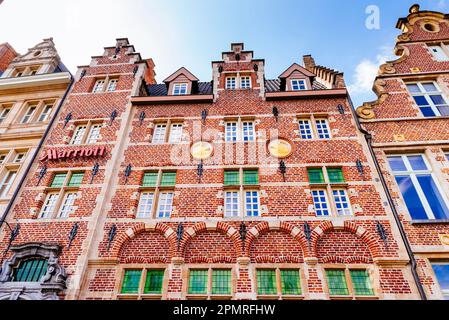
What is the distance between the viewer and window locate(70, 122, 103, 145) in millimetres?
10430

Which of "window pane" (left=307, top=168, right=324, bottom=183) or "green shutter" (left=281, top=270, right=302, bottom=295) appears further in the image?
"window pane" (left=307, top=168, right=324, bottom=183)

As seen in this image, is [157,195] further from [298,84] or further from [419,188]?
[419,188]

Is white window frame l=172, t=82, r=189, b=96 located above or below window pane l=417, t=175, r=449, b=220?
above

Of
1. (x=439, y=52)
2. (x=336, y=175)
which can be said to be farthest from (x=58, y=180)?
(x=439, y=52)

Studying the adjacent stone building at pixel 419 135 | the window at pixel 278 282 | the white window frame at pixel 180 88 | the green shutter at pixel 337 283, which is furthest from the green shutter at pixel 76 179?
the adjacent stone building at pixel 419 135

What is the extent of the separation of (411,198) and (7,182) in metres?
13.6

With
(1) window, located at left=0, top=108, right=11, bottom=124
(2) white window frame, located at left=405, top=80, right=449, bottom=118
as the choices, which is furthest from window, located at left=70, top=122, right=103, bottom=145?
(2) white window frame, located at left=405, top=80, right=449, bottom=118

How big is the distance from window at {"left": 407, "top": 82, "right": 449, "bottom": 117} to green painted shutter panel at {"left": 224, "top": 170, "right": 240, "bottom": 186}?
707 centimetres

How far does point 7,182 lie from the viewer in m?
9.96

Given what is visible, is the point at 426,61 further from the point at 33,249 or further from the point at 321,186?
the point at 33,249

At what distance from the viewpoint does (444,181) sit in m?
8.12

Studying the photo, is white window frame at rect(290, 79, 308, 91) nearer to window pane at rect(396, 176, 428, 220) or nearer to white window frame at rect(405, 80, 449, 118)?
white window frame at rect(405, 80, 449, 118)

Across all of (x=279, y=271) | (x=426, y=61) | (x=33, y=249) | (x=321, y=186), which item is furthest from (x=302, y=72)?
(x=33, y=249)

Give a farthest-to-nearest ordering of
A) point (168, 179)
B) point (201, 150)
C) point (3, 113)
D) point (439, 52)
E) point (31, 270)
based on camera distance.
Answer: point (3, 113)
point (439, 52)
point (201, 150)
point (168, 179)
point (31, 270)
